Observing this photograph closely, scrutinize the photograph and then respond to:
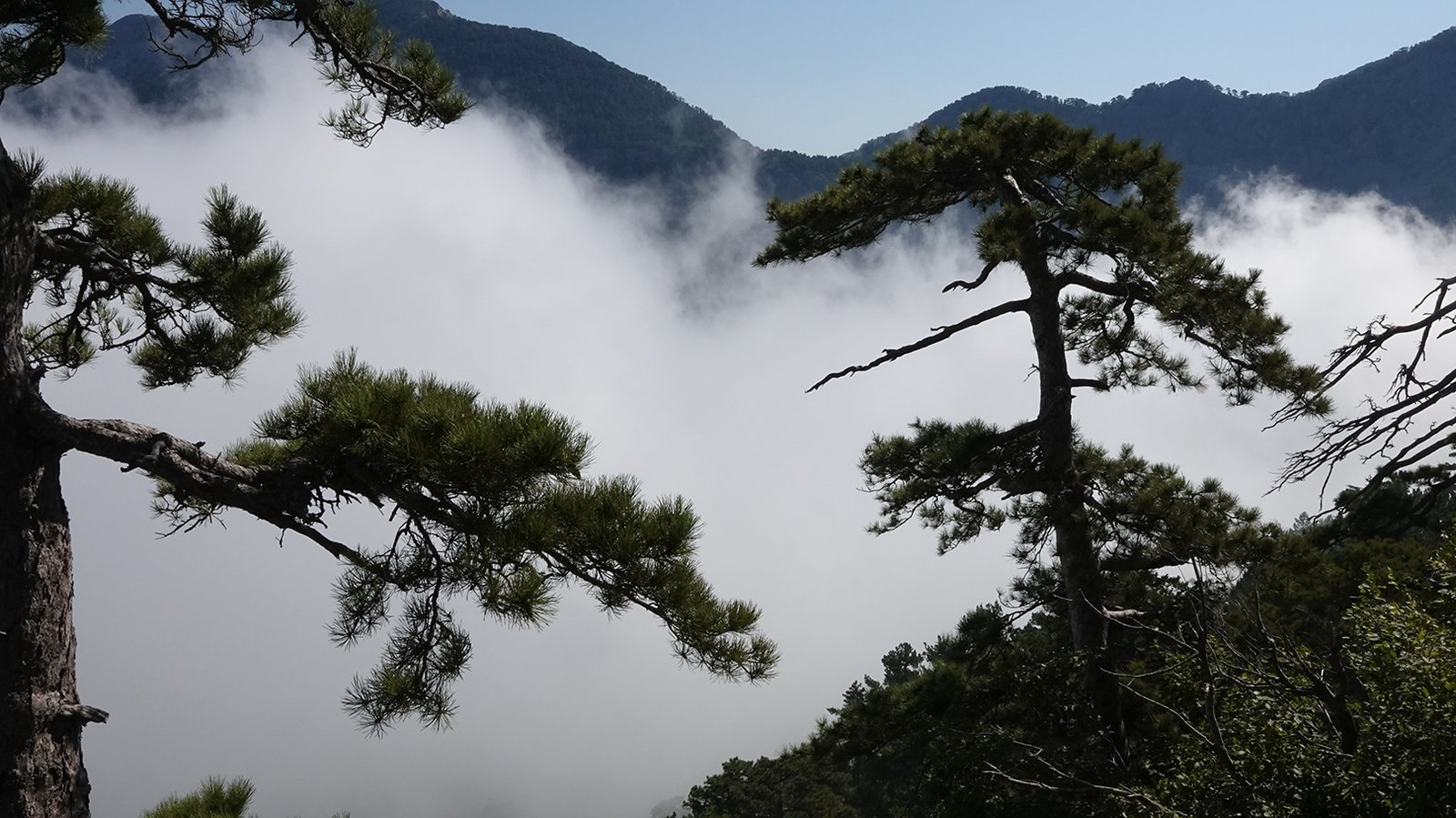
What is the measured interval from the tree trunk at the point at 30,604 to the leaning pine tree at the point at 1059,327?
4089 millimetres

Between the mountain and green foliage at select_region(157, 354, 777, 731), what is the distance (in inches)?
4358

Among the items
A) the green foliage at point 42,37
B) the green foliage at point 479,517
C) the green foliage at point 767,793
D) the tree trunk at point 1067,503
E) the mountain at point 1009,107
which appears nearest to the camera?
the green foliage at point 479,517

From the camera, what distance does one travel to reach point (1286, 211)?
121188 millimetres

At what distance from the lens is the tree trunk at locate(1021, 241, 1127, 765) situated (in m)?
4.89

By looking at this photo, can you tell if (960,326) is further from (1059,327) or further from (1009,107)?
(1009,107)

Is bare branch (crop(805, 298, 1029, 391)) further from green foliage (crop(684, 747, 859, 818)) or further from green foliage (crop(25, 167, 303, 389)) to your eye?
green foliage (crop(684, 747, 859, 818))

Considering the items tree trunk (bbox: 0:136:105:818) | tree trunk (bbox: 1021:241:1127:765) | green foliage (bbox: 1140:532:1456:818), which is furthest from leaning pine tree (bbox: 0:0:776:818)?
tree trunk (bbox: 1021:241:1127:765)

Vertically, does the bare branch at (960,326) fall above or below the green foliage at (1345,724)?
above

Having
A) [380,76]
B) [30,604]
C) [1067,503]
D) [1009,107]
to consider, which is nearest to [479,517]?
[30,604]

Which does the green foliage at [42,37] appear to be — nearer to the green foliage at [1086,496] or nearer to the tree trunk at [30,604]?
the tree trunk at [30,604]

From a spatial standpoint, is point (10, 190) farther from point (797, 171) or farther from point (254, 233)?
point (797, 171)

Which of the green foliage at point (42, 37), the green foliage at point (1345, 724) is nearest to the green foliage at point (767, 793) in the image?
the green foliage at point (1345, 724)

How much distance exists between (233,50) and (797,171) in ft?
389

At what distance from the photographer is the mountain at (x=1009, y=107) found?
4392 inches
